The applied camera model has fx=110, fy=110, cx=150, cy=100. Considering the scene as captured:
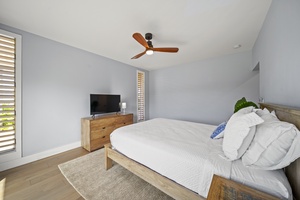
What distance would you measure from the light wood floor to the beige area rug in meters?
0.09

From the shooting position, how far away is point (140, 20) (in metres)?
1.79

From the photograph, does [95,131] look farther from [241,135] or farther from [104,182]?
[241,135]

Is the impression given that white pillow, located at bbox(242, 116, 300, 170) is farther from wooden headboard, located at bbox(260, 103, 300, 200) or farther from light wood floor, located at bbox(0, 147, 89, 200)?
light wood floor, located at bbox(0, 147, 89, 200)

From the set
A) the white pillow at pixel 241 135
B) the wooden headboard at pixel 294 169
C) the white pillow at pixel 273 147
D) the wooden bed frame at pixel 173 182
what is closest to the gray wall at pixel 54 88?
the wooden bed frame at pixel 173 182

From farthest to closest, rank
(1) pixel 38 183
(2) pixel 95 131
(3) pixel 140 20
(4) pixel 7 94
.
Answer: (2) pixel 95 131
(4) pixel 7 94
(3) pixel 140 20
(1) pixel 38 183

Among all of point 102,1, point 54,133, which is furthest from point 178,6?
point 54,133

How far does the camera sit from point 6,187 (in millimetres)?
1576

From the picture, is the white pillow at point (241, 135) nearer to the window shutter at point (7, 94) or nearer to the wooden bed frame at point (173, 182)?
the wooden bed frame at point (173, 182)

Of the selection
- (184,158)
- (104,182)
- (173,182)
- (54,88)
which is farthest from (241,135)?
(54,88)

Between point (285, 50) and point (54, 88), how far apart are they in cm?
390

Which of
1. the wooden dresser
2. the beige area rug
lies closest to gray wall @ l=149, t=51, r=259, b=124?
the wooden dresser

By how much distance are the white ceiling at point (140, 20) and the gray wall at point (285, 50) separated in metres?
0.35

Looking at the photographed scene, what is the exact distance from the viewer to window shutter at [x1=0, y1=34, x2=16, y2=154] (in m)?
1.92

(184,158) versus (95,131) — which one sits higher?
(184,158)
